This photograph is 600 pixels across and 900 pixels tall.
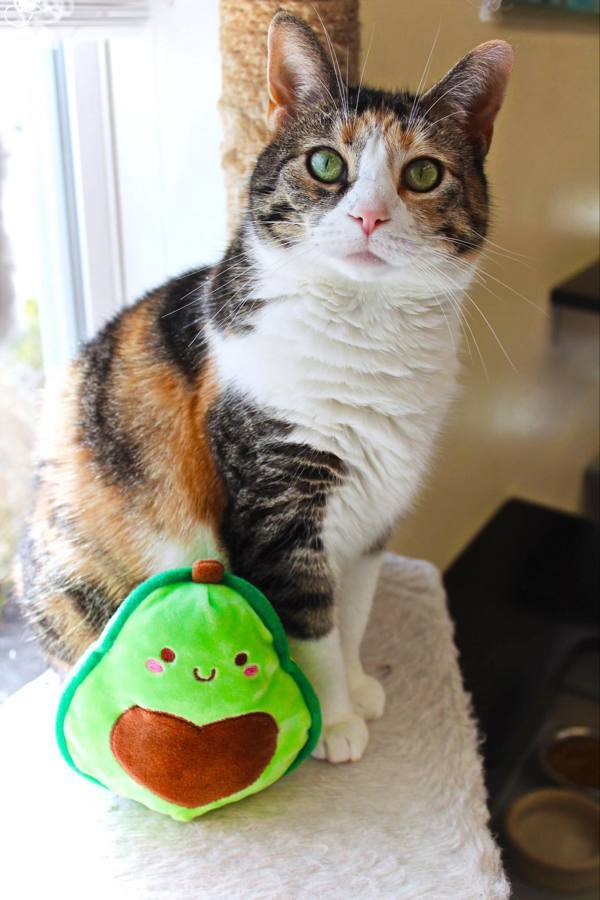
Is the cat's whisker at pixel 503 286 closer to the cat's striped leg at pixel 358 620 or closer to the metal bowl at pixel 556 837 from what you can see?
the cat's striped leg at pixel 358 620

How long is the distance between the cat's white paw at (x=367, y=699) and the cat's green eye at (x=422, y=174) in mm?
626

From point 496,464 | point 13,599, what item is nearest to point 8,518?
point 13,599

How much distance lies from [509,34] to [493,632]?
1298mm

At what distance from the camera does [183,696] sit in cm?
87

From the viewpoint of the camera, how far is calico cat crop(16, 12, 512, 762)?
0.89m

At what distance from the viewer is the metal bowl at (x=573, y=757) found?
1705 millimetres

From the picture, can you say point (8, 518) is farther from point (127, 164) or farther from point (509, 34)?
point (509, 34)

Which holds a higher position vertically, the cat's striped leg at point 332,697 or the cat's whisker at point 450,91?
the cat's whisker at point 450,91

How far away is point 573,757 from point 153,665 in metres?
1.21

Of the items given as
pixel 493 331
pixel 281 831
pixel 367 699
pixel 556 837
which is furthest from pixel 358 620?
pixel 556 837

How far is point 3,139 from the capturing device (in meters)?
1.19

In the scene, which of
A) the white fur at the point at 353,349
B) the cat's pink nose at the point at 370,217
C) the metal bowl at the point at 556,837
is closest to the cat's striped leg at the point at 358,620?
the white fur at the point at 353,349

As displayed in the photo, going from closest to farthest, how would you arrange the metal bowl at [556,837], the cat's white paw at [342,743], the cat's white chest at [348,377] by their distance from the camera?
1. the cat's white chest at [348,377]
2. the cat's white paw at [342,743]
3. the metal bowl at [556,837]

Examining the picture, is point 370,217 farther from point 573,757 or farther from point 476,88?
point 573,757
